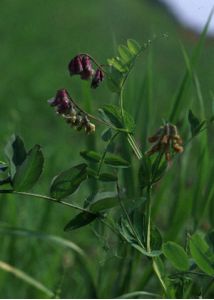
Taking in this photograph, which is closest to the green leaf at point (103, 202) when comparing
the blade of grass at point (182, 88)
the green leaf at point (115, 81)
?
the green leaf at point (115, 81)

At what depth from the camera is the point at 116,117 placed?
2.10 feet

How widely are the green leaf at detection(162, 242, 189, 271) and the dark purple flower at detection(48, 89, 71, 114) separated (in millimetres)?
141

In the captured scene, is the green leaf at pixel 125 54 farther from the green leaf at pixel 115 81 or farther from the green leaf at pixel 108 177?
the green leaf at pixel 108 177

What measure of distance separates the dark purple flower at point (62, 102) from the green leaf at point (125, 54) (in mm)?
74

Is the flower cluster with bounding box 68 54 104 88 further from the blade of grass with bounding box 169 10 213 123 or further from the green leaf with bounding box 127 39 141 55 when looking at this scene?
the blade of grass with bounding box 169 10 213 123

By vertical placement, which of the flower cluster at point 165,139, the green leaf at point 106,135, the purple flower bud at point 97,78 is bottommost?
the flower cluster at point 165,139

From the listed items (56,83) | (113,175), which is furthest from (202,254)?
(56,83)

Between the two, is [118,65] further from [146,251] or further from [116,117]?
[146,251]

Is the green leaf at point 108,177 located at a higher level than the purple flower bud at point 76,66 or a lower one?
lower

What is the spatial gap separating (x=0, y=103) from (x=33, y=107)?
309 millimetres

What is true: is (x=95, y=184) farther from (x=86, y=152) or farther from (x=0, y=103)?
(x=0, y=103)

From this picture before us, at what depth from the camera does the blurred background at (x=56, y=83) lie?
135 centimetres

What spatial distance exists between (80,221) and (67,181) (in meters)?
0.04

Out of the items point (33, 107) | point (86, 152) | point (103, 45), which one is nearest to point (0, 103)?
point (33, 107)
